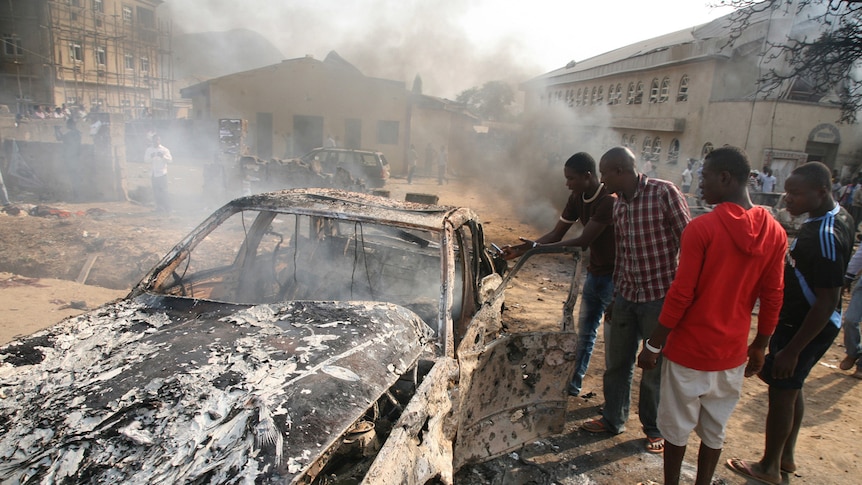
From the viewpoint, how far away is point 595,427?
3.57 m

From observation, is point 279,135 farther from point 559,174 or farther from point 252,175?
point 559,174

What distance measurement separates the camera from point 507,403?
2.96 metres

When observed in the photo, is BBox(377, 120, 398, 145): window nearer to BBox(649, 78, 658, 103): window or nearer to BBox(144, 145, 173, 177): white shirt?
BBox(144, 145, 173, 177): white shirt

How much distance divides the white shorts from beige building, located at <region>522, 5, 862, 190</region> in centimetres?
1097

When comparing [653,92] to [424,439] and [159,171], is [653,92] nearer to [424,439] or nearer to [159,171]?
[159,171]

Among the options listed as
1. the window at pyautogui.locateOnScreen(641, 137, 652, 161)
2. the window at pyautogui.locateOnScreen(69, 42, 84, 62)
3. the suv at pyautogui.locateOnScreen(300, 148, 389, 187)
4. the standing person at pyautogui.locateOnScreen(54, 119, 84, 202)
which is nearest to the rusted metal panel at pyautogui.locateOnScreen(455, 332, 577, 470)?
the standing person at pyautogui.locateOnScreen(54, 119, 84, 202)

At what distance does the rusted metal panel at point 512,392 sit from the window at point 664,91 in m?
24.1

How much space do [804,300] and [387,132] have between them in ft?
69.1

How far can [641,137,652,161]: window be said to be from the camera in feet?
80.7

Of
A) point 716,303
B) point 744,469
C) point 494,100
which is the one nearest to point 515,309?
point 744,469

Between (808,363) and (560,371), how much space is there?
4.74 feet

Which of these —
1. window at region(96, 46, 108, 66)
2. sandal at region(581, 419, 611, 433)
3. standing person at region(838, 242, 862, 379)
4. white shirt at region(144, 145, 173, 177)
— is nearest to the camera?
sandal at region(581, 419, 611, 433)

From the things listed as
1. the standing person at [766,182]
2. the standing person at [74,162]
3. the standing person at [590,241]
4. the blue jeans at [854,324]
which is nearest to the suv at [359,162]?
the standing person at [74,162]

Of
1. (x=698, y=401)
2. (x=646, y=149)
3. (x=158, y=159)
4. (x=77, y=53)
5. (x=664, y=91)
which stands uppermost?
(x=77, y=53)
